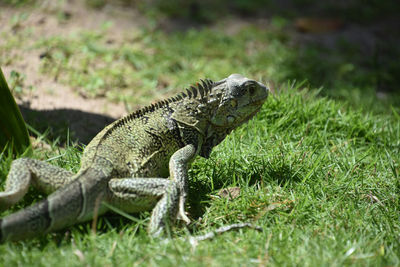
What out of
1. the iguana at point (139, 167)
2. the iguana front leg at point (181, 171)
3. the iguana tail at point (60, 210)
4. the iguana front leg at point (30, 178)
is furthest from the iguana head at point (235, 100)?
the iguana front leg at point (30, 178)

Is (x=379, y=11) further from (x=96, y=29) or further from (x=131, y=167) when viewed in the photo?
(x=131, y=167)

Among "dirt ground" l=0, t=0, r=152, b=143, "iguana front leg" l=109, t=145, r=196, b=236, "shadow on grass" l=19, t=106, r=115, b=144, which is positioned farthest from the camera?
"dirt ground" l=0, t=0, r=152, b=143

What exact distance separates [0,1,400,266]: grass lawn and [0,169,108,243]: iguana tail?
0.36 ft

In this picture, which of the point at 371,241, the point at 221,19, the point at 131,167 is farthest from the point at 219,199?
the point at 221,19

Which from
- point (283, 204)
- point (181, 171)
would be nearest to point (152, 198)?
point (181, 171)

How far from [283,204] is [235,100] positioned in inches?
42.5

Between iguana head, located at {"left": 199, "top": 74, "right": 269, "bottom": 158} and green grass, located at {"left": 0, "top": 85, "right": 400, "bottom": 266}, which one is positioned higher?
iguana head, located at {"left": 199, "top": 74, "right": 269, "bottom": 158}

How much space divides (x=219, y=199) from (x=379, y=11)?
26.9 feet

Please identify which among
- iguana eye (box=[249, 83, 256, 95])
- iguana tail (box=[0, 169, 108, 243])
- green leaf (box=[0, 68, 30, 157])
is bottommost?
iguana tail (box=[0, 169, 108, 243])

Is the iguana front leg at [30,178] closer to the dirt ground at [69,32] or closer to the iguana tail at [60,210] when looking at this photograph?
the iguana tail at [60,210]

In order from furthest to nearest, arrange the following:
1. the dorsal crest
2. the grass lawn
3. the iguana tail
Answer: the dorsal crest, the grass lawn, the iguana tail

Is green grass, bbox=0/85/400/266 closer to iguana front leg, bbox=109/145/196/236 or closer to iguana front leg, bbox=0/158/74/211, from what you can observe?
iguana front leg, bbox=109/145/196/236

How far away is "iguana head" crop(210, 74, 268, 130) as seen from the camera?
3947 mm

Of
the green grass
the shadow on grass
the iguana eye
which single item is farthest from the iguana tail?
the shadow on grass
